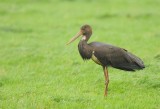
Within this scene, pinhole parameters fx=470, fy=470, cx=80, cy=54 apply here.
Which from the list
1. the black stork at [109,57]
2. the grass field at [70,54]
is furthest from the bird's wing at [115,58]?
the grass field at [70,54]

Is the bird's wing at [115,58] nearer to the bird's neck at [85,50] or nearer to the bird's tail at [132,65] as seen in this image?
the bird's tail at [132,65]

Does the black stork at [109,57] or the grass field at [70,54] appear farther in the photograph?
the black stork at [109,57]

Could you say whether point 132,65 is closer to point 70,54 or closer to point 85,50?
point 85,50

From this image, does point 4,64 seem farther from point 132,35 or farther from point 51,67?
point 132,35

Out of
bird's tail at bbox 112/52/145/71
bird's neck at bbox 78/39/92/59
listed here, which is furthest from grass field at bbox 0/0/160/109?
bird's neck at bbox 78/39/92/59

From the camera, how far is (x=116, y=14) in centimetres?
2044

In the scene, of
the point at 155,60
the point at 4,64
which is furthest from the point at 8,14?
the point at 155,60

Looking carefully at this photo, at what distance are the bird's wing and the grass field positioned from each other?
60cm

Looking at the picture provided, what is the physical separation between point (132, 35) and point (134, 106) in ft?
27.6

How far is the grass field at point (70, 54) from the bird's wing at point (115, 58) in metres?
0.60

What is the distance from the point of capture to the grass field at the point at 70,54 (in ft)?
30.2

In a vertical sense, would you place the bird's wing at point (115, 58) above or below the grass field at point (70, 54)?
above

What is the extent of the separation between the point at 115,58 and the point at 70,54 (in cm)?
453

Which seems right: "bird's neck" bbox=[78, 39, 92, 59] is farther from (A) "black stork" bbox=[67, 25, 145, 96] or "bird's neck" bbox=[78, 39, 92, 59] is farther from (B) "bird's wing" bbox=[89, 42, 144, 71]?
(B) "bird's wing" bbox=[89, 42, 144, 71]
